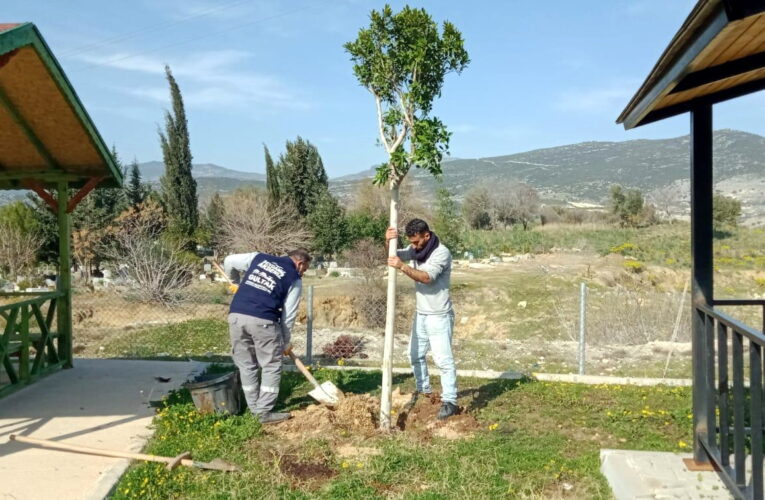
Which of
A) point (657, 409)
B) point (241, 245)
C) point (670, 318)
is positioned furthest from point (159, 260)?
point (657, 409)

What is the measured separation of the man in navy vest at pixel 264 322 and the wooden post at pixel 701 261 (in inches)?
144

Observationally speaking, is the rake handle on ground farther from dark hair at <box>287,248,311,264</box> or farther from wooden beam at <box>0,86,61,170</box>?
wooden beam at <box>0,86,61,170</box>

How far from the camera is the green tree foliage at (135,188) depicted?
110 feet

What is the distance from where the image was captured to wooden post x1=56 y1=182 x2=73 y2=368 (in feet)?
29.0

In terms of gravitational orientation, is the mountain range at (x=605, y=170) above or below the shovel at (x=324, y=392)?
above

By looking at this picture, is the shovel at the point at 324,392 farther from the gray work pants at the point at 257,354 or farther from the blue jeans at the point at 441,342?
the blue jeans at the point at 441,342

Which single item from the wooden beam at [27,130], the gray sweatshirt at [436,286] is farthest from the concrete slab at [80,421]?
the gray sweatshirt at [436,286]

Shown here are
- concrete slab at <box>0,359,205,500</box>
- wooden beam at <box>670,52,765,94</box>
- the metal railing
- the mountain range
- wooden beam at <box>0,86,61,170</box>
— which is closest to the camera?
the metal railing

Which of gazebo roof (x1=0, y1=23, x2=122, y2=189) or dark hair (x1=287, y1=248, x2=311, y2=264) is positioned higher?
gazebo roof (x1=0, y1=23, x2=122, y2=189)

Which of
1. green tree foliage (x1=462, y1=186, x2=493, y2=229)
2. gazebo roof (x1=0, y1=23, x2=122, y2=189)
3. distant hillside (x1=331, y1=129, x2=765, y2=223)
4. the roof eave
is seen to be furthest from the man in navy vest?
green tree foliage (x1=462, y1=186, x2=493, y2=229)

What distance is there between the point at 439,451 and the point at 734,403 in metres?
2.60

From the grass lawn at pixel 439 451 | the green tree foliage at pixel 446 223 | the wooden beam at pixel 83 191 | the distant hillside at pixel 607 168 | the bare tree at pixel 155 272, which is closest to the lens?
the grass lawn at pixel 439 451

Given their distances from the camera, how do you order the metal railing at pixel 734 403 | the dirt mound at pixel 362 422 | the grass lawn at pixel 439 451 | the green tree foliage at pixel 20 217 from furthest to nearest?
the green tree foliage at pixel 20 217
the dirt mound at pixel 362 422
the grass lawn at pixel 439 451
the metal railing at pixel 734 403

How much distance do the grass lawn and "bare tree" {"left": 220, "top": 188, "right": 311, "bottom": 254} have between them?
70.3 ft
